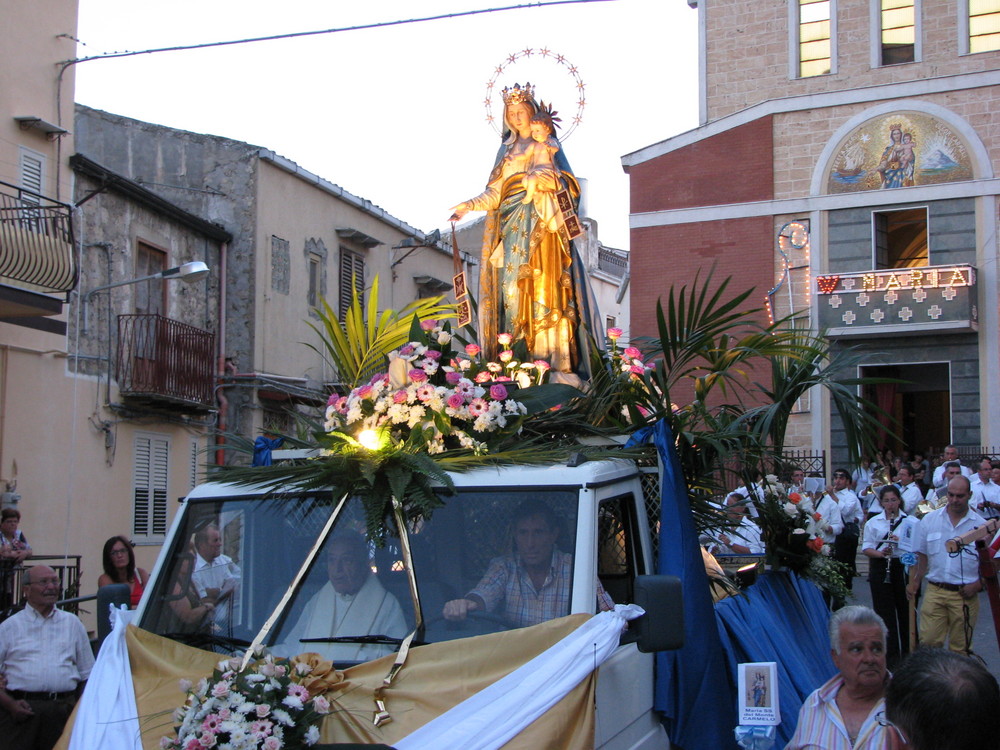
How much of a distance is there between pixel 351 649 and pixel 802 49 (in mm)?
29344

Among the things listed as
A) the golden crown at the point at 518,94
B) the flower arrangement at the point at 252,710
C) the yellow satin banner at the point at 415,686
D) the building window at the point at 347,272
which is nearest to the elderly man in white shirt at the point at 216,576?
the yellow satin banner at the point at 415,686

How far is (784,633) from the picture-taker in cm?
731

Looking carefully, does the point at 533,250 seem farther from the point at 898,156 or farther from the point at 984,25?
the point at 984,25

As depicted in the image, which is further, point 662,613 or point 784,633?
point 784,633

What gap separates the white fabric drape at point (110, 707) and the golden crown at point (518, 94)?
18.0 feet

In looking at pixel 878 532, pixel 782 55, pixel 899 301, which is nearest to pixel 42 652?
pixel 878 532

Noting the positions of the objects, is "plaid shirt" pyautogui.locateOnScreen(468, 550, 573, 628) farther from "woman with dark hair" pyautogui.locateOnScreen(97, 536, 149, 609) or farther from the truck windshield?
"woman with dark hair" pyautogui.locateOnScreen(97, 536, 149, 609)

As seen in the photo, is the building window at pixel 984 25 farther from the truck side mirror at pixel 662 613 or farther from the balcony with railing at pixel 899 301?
the truck side mirror at pixel 662 613

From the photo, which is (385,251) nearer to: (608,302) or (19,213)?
(19,213)

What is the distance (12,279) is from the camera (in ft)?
61.4

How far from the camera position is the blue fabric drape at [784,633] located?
6.68 meters

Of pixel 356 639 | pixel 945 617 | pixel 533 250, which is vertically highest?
pixel 533 250

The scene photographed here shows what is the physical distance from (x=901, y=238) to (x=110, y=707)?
29.2 m

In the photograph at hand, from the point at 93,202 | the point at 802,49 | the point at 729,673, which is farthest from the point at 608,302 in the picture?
the point at 729,673
